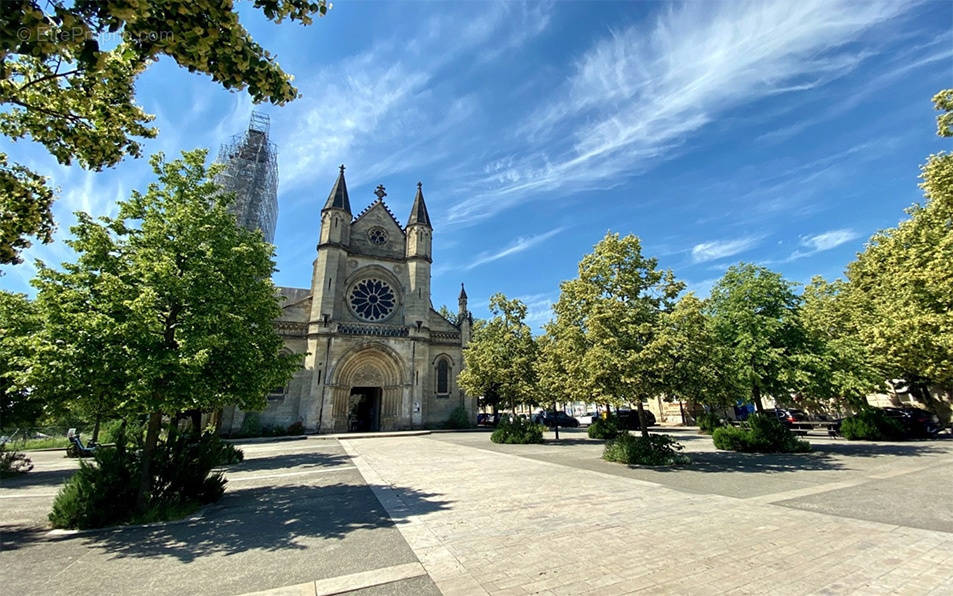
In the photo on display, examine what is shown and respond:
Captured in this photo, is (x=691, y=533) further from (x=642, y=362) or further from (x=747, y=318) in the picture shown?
(x=747, y=318)

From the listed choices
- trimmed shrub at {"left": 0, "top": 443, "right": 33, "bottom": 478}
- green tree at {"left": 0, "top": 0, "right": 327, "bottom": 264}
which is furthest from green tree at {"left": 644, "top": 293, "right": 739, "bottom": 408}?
trimmed shrub at {"left": 0, "top": 443, "right": 33, "bottom": 478}

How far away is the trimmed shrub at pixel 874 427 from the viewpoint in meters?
19.0

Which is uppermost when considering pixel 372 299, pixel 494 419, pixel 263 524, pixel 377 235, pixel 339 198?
pixel 339 198

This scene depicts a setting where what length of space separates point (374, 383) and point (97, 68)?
105 feet

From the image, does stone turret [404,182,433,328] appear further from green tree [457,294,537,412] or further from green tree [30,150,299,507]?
green tree [30,150,299,507]

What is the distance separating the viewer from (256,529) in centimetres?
652

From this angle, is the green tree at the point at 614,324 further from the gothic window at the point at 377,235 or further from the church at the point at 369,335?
the gothic window at the point at 377,235

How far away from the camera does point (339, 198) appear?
35.8 metres

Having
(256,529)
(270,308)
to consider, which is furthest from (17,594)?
(270,308)

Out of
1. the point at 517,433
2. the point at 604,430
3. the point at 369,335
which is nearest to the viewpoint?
the point at 517,433

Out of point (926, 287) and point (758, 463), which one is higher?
point (926, 287)

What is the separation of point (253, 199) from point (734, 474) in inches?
1808

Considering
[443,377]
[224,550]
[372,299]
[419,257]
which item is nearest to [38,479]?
[224,550]

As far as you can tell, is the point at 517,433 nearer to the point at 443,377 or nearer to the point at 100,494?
the point at 443,377
